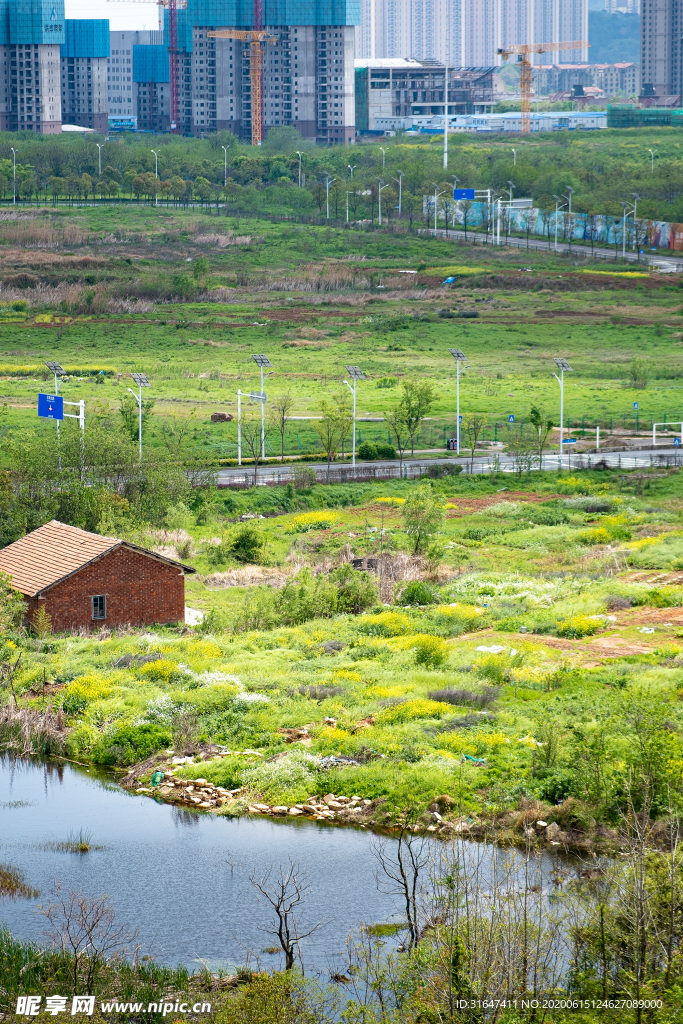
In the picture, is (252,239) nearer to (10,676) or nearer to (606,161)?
(606,161)

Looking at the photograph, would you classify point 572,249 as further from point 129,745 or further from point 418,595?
point 129,745

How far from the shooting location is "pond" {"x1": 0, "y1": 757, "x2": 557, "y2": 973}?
25.0 meters

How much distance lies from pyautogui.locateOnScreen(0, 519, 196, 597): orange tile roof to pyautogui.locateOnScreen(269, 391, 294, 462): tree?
87.5ft

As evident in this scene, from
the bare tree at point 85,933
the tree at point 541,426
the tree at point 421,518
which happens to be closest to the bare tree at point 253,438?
the tree at point 541,426

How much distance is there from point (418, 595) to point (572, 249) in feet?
→ 361

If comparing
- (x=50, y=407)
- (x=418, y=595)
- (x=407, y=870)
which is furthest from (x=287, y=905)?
(x=50, y=407)

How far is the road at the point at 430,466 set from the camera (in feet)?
213

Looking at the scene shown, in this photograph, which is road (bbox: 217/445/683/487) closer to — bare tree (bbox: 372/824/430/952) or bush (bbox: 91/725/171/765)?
bush (bbox: 91/725/171/765)

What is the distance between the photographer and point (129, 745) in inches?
1319

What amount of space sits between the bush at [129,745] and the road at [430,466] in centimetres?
2963

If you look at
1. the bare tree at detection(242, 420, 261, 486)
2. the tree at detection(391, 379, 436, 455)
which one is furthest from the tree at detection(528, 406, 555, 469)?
the bare tree at detection(242, 420, 261, 486)

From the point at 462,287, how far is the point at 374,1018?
112136 mm

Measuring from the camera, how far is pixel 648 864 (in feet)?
78.0

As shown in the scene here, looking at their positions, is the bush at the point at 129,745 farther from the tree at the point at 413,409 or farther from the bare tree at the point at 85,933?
the tree at the point at 413,409
